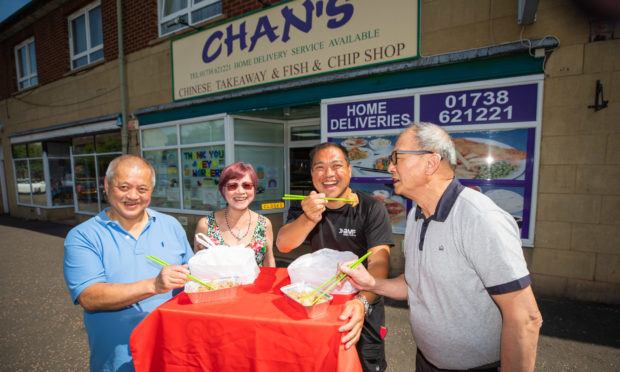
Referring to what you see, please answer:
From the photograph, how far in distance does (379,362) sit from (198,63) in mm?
7303

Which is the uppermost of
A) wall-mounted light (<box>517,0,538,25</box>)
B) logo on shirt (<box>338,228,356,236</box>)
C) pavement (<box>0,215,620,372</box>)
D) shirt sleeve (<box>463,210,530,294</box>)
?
wall-mounted light (<box>517,0,538,25</box>)

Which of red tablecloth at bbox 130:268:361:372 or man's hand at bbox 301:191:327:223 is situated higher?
man's hand at bbox 301:191:327:223

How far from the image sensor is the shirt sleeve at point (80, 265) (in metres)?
1.62

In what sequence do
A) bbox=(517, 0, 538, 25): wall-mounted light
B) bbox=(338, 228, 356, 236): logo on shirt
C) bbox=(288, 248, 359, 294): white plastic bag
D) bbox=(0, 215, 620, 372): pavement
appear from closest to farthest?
1. bbox=(288, 248, 359, 294): white plastic bag
2. bbox=(338, 228, 356, 236): logo on shirt
3. bbox=(0, 215, 620, 372): pavement
4. bbox=(517, 0, 538, 25): wall-mounted light

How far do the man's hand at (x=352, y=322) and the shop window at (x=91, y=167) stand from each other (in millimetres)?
10802

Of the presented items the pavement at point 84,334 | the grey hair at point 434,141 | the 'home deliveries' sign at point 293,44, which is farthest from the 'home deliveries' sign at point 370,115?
the grey hair at point 434,141

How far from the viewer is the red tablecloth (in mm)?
1364

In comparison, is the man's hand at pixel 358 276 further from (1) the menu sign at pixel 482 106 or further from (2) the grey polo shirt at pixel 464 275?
(1) the menu sign at pixel 482 106

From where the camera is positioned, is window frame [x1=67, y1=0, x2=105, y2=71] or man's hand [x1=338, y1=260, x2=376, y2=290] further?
window frame [x1=67, y1=0, x2=105, y2=71]

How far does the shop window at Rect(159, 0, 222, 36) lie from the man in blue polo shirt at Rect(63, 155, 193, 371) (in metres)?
6.34

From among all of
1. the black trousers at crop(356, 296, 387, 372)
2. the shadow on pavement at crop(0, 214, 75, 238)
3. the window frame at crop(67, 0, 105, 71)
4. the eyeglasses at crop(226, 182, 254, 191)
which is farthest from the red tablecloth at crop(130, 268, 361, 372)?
the window frame at crop(67, 0, 105, 71)

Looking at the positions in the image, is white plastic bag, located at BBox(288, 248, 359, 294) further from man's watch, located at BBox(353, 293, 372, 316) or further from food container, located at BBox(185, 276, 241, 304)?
food container, located at BBox(185, 276, 241, 304)

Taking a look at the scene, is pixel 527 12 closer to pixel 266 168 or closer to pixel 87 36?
pixel 266 168

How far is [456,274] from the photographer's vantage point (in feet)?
4.77
